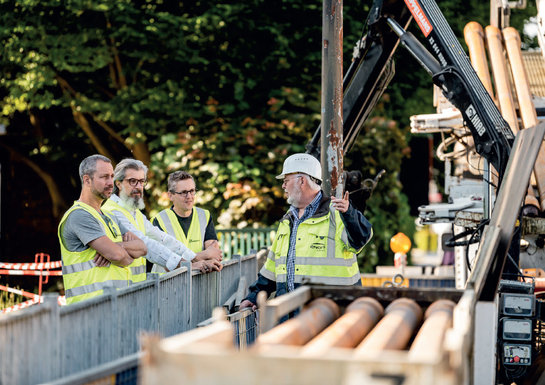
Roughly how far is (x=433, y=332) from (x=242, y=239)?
1277 centimetres

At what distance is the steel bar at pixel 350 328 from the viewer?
343 centimetres

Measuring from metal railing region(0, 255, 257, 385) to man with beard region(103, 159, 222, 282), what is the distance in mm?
326

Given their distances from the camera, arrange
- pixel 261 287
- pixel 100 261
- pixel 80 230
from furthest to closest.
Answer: pixel 261 287 < pixel 100 261 < pixel 80 230

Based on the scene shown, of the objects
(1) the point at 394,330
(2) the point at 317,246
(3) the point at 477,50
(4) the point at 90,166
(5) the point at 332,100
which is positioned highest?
(3) the point at 477,50

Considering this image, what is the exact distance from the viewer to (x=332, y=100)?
8.72 m

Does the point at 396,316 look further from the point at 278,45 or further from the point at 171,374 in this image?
the point at 278,45

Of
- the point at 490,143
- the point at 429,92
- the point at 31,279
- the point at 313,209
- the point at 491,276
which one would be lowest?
the point at 31,279

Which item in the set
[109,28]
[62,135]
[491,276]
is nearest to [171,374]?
[491,276]

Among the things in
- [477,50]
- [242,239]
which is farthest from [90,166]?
[242,239]

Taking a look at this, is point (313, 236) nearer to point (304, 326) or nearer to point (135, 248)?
point (135, 248)

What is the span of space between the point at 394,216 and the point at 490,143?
31.2ft

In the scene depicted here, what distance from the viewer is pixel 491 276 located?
529cm

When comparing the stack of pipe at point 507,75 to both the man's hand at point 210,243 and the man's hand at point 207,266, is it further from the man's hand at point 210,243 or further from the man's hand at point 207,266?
the man's hand at point 207,266

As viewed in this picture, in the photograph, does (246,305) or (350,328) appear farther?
(246,305)
